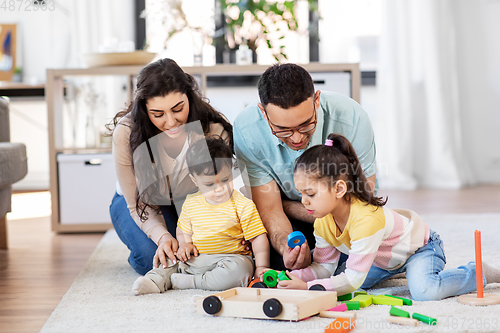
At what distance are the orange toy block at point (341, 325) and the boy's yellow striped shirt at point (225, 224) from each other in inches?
17.6

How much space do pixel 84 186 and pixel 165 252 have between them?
1.10 metres

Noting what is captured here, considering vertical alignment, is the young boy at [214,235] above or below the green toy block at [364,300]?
above

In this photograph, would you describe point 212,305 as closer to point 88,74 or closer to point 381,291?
point 381,291

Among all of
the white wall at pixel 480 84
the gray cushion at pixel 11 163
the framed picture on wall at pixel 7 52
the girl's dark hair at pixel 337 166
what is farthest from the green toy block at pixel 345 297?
the framed picture on wall at pixel 7 52

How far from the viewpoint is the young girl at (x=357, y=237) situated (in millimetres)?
1250

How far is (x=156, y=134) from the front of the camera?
158 cm

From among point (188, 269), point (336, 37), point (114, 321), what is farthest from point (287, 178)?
point (336, 37)

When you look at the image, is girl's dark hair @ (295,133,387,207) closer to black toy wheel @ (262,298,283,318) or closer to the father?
the father

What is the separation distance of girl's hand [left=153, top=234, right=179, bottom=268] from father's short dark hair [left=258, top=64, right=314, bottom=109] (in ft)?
1.63

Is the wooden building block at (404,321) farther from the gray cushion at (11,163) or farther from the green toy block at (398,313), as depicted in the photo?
the gray cushion at (11,163)

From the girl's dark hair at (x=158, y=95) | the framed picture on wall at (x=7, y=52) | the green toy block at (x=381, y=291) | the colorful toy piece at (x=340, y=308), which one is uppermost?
the framed picture on wall at (x=7, y=52)

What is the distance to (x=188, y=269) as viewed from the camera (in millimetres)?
1546

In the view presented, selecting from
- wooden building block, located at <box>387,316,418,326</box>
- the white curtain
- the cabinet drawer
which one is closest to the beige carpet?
wooden building block, located at <box>387,316,418,326</box>

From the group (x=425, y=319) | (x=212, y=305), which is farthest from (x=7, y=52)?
(x=425, y=319)
